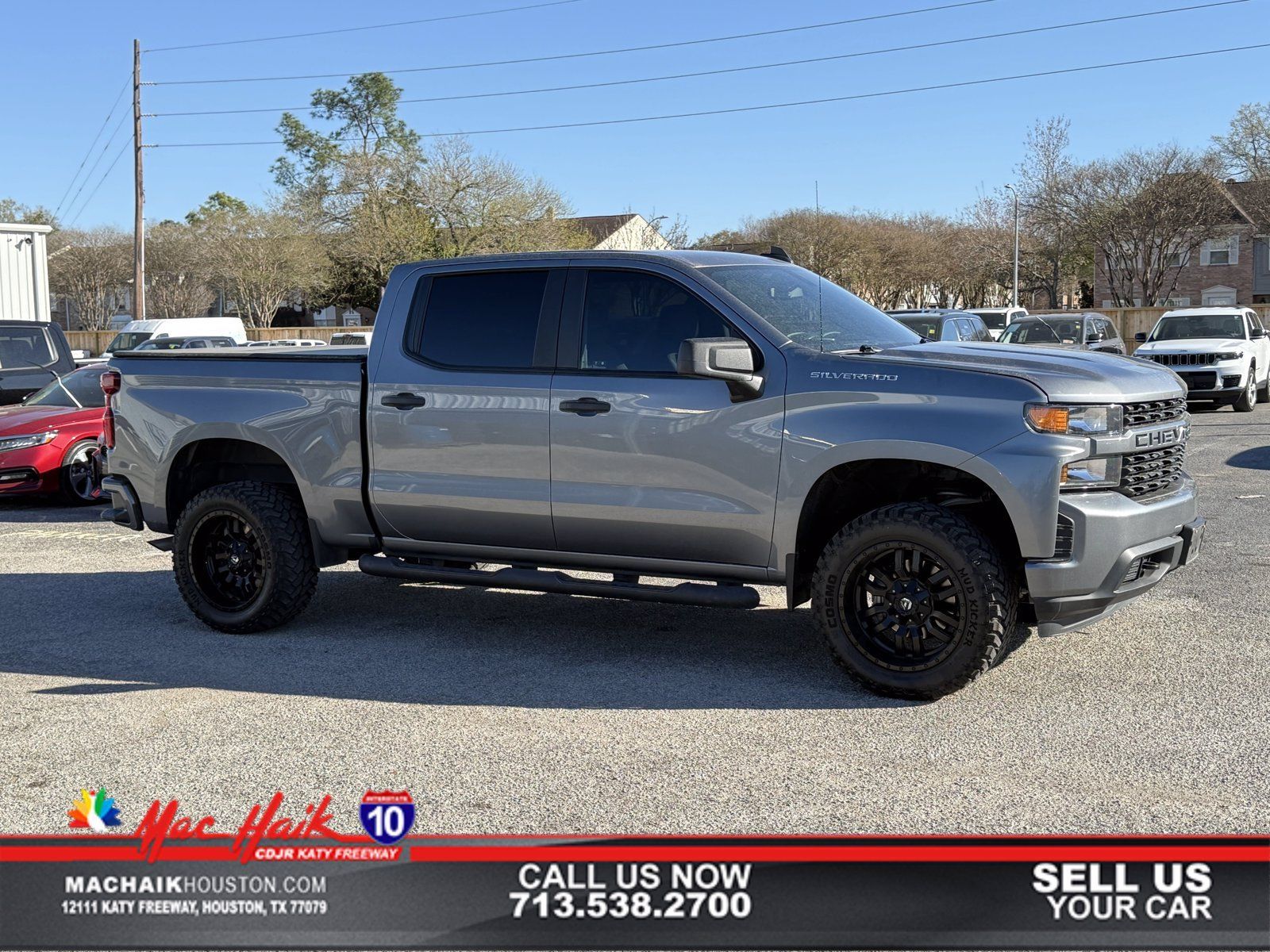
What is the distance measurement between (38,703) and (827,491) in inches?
144

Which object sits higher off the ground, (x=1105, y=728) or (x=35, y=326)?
(x=35, y=326)

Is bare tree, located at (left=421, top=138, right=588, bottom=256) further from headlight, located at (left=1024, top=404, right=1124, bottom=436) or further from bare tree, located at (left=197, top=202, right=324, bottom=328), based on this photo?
headlight, located at (left=1024, top=404, right=1124, bottom=436)

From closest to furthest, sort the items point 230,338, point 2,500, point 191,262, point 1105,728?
point 1105,728 → point 2,500 → point 230,338 → point 191,262

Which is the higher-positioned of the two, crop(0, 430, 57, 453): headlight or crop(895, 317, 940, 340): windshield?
crop(895, 317, 940, 340): windshield

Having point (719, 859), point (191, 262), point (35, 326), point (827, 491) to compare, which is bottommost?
point (719, 859)

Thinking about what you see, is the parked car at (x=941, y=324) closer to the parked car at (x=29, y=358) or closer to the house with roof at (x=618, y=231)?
the parked car at (x=29, y=358)

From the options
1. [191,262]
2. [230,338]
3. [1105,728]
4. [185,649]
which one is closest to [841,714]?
[1105,728]

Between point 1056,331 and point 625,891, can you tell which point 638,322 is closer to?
point 625,891

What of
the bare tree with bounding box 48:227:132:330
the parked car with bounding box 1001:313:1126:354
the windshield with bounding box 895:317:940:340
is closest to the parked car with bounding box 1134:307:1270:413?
the parked car with bounding box 1001:313:1126:354

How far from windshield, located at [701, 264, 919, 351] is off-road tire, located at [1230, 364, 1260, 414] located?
17024 mm

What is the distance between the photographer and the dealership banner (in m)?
3.61

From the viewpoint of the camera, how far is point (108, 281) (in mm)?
59562

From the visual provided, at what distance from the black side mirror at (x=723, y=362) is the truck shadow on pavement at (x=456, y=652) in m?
1.26

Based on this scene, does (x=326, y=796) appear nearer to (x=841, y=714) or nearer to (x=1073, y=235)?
(x=841, y=714)
